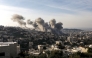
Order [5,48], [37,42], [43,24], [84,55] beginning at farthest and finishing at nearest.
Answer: [43,24]
[37,42]
[84,55]
[5,48]

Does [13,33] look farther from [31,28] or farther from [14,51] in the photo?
[14,51]

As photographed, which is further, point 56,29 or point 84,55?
point 56,29

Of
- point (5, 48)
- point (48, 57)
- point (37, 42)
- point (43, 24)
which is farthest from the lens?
point (43, 24)

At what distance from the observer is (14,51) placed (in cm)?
2473

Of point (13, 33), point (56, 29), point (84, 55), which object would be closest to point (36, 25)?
point (56, 29)

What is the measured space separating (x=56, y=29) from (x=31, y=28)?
556 inches

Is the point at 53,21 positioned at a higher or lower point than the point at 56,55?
higher

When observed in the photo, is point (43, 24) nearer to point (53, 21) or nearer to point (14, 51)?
point (53, 21)

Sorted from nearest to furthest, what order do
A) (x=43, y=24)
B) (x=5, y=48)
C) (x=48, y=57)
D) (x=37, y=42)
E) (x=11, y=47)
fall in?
(x=5, y=48) < (x=11, y=47) < (x=48, y=57) < (x=37, y=42) < (x=43, y=24)

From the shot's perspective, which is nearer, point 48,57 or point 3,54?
point 3,54

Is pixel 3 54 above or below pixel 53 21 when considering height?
below

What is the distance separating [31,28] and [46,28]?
359 inches

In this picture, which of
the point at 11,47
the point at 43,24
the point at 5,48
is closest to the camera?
the point at 5,48

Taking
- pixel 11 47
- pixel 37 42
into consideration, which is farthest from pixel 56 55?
pixel 37 42
